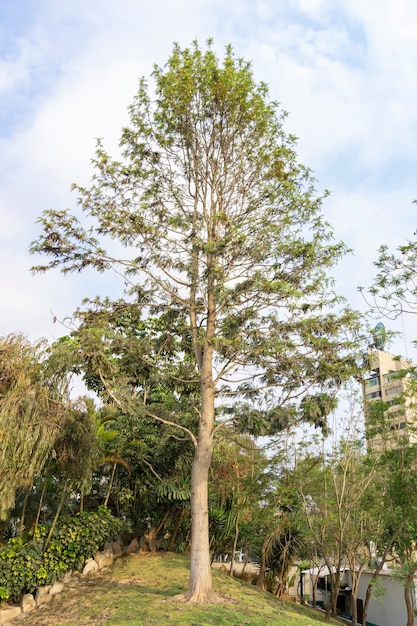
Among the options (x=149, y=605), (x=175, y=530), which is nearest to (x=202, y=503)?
(x=149, y=605)

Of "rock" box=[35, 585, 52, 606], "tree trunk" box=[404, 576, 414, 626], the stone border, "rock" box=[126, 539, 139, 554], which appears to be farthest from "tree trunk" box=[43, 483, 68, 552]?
"tree trunk" box=[404, 576, 414, 626]

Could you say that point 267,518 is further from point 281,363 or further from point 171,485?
point 281,363

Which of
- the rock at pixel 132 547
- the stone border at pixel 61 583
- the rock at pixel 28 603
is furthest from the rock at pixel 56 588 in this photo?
the rock at pixel 132 547

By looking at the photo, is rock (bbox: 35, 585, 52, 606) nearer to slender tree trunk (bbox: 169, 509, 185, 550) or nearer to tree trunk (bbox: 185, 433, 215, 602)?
tree trunk (bbox: 185, 433, 215, 602)

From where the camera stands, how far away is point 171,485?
1432 centimetres

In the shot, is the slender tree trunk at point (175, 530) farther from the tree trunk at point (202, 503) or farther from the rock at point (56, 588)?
the tree trunk at point (202, 503)

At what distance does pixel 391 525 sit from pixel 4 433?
33.2 feet

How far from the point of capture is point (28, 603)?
10938mm

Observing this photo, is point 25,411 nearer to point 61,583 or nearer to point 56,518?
point 56,518

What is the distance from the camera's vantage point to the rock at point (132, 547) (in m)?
14.7

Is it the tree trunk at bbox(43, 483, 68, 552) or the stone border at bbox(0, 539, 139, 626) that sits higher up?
the tree trunk at bbox(43, 483, 68, 552)

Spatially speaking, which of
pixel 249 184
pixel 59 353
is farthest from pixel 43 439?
pixel 249 184

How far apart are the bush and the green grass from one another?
23.8 inches

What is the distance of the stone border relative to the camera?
10.5 m
